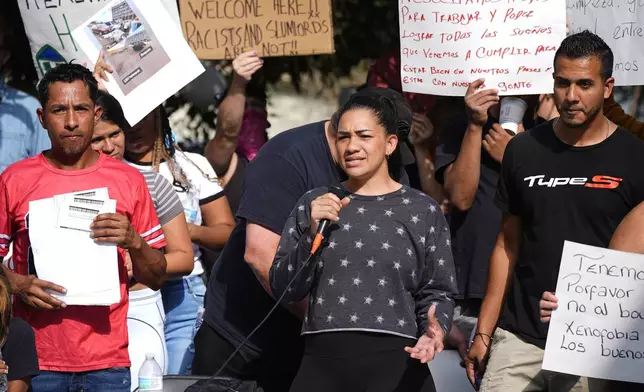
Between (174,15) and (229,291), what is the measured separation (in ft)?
5.80

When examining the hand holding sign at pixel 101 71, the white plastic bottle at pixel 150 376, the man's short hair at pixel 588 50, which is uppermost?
the man's short hair at pixel 588 50

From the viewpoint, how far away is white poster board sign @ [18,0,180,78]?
7070 mm

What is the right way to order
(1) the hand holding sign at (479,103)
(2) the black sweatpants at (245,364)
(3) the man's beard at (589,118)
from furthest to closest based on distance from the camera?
1. (1) the hand holding sign at (479,103)
2. (2) the black sweatpants at (245,364)
3. (3) the man's beard at (589,118)

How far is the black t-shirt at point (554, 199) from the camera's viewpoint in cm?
530

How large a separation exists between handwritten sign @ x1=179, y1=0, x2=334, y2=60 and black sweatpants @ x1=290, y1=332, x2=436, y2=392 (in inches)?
93.6

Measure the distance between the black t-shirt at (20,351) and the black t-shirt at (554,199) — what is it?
1958 millimetres

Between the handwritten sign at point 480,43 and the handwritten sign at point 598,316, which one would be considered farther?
the handwritten sign at point 480,43

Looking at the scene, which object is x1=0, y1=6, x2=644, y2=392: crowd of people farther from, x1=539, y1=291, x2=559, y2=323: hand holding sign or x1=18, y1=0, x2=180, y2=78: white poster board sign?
x1=18, y1=0, x2=180, y2=78: white poster board sign

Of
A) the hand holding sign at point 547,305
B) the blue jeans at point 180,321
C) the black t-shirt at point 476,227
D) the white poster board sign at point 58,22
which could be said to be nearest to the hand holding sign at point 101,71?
the white poster board sign at point 58,22

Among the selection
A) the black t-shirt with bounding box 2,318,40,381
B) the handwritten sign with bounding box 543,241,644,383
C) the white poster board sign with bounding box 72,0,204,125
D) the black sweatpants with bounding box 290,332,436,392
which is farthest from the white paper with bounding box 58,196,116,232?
the handwritten sign with bounding box 543,241,644,383

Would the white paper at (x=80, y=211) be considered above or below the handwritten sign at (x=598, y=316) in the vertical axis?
above

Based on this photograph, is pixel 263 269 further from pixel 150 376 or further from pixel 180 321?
pixel 180 321

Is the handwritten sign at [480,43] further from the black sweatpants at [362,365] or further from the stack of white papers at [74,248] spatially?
the stack of white papers at [74,248]

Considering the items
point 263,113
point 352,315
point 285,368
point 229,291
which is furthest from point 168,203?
point 263,113
